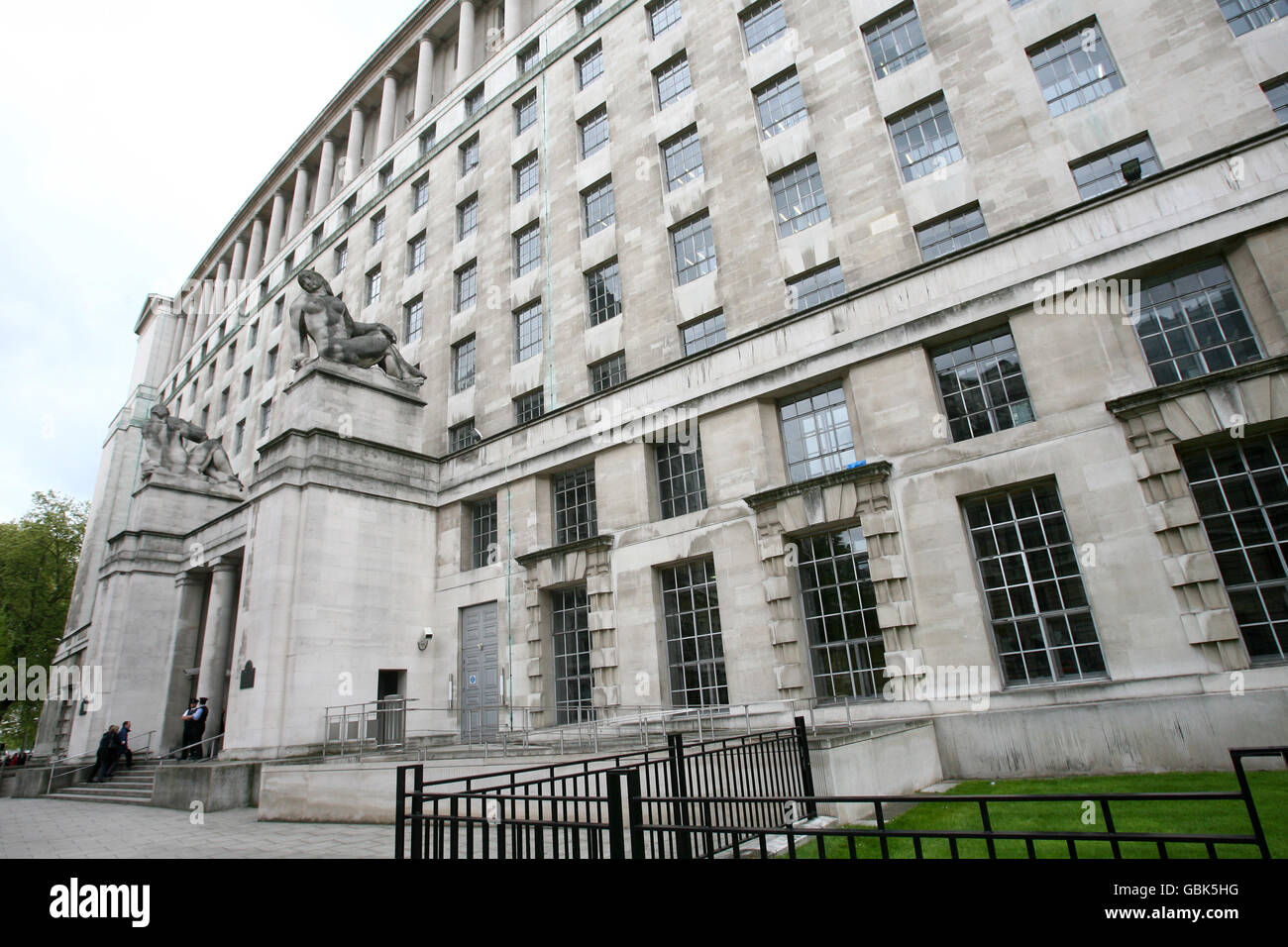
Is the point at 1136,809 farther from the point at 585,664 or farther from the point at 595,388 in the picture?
the point at 595,388

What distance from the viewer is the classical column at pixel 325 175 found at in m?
42.2

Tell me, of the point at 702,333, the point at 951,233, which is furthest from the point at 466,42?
the point at 951,233

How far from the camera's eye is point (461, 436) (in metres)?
27.6

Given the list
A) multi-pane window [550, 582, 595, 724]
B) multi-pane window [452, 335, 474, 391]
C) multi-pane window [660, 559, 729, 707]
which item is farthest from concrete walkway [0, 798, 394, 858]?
multi-pane window [452, 335, 474, 391]

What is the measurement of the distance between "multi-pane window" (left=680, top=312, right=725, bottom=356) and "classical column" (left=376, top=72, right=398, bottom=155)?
27.3 meters

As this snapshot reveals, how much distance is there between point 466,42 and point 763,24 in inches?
775

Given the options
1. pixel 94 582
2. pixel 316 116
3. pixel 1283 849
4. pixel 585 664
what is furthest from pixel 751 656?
pixel 94 582

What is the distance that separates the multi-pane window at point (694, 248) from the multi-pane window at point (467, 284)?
10366 millimetres

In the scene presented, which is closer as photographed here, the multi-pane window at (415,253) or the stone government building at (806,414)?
the stone government building at (806,414)

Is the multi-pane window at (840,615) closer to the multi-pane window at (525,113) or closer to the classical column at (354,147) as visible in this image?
the multi-pane window at (525,113)

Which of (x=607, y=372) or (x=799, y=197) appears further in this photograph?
(x=607, y=372)

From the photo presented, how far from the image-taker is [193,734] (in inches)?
909

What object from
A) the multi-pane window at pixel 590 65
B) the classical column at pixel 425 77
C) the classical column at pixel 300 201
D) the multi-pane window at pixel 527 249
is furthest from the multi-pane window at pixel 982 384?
the classical column at pixel 300 201

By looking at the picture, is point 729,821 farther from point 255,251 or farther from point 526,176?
point 255,251
